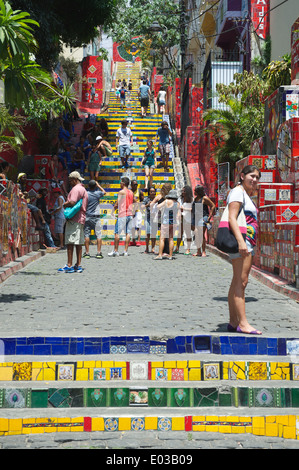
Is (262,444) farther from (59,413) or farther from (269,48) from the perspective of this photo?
(269,48)

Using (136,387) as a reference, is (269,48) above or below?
above

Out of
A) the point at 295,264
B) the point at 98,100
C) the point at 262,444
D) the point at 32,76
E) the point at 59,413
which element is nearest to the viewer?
the point at 262,444

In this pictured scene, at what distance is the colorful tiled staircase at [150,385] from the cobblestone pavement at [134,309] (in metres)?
0.12

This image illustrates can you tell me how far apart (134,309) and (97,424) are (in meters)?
3.47

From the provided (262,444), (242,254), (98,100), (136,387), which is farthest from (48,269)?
(98,100)

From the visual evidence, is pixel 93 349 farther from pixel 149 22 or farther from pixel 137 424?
pixel 149 22

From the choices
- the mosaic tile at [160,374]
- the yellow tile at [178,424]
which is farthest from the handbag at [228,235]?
the yellow tile at [178,424]

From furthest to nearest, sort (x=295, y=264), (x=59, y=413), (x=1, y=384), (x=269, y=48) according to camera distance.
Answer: (x=269, y=48) → (x=295, y=264) → (x=1, y=384) → (x=59, y=413)

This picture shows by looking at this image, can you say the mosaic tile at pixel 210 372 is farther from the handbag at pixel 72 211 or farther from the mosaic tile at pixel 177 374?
the handbag at pixel 72 211

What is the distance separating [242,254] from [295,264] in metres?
3.43

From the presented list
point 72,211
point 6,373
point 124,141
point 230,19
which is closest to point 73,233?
point 72,211

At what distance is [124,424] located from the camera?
4.74 meters

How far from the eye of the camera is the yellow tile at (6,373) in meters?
5.45

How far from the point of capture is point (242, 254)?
247 inches
